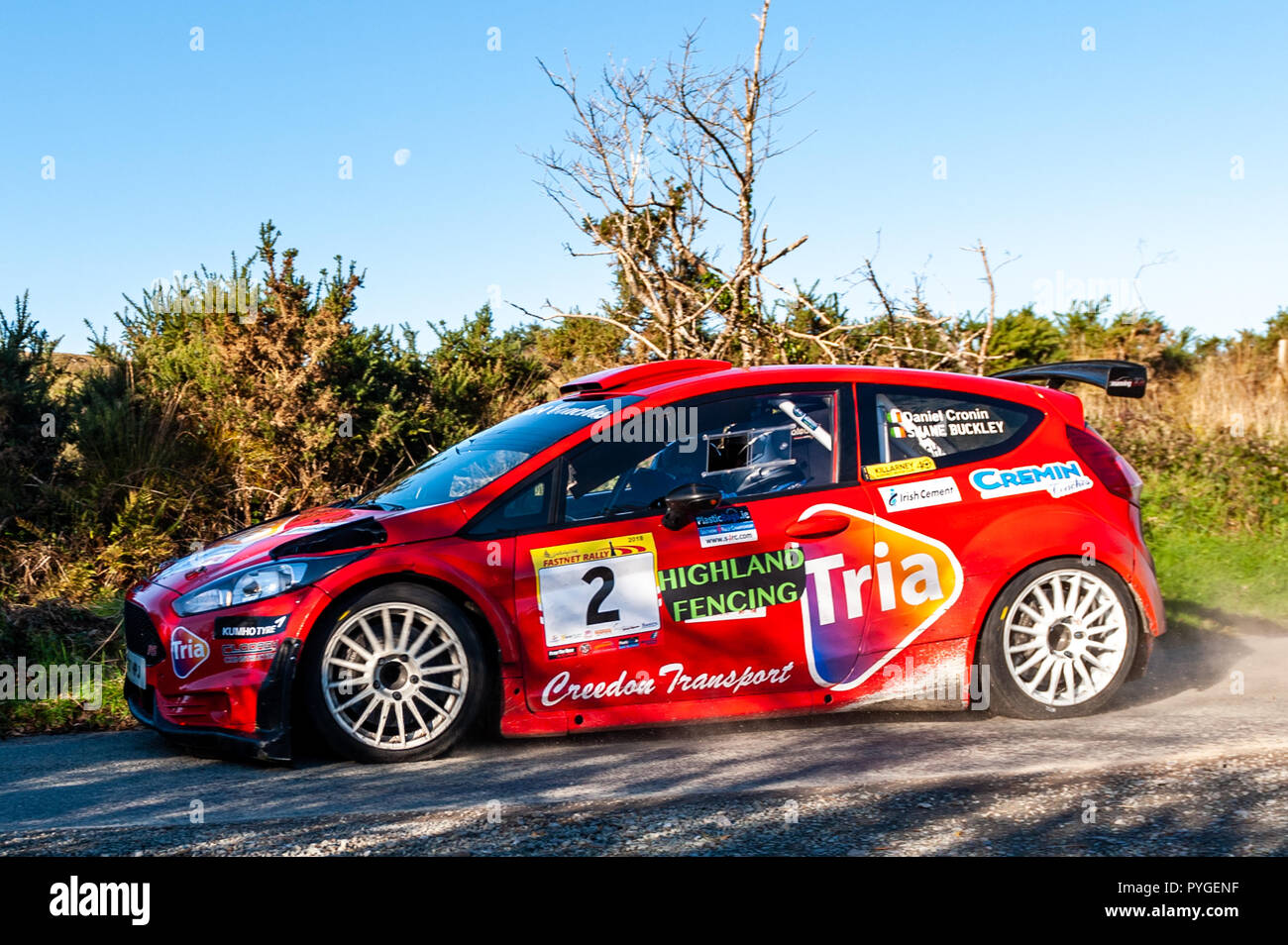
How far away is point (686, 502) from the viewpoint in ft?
18.7

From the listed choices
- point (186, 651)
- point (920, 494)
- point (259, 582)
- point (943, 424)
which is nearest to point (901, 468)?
point (920, 494)

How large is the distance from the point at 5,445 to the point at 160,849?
25.1 ft

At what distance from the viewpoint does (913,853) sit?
3.98m

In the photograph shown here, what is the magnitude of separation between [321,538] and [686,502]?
1636mm

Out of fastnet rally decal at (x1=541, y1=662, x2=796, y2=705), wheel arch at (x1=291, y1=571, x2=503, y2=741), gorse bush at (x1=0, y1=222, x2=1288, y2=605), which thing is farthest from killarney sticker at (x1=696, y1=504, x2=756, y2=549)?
gorse bush at (x1=0, y1=222, x2=1288, y2=605)

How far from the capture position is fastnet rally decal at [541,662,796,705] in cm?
558

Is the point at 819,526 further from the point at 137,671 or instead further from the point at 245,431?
the point at 245,431

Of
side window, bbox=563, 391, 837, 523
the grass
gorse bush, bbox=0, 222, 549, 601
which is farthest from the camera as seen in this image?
gorse bush, bbox=0, 222, 549, 601

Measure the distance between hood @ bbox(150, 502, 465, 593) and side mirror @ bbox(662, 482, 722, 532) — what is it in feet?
3.10

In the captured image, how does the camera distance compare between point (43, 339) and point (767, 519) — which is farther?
point (43, 339)

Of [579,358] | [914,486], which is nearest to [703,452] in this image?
[914,486]

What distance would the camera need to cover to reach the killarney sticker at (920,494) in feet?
19.9

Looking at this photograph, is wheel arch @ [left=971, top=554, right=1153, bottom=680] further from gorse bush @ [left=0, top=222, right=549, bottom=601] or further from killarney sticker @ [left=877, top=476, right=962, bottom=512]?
gorse bush @ [left=0, top=222, right=549, bottom=601]
